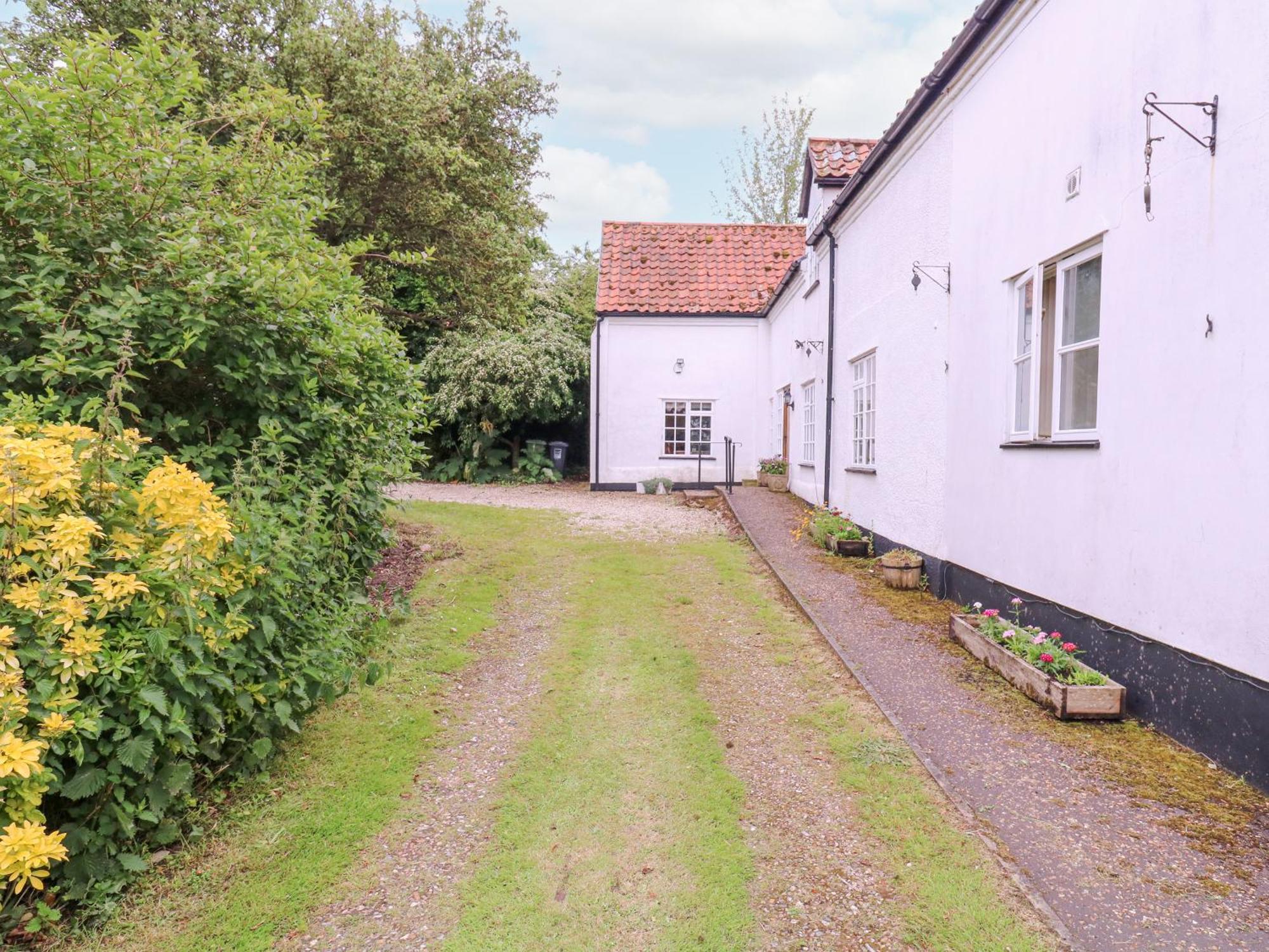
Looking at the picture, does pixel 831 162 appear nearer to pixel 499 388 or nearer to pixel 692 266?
pixel 692 266

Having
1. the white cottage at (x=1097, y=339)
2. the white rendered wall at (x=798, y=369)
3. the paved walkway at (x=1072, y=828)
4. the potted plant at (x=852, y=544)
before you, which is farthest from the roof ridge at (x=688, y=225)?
the paved walkway at (x=1072, y=828)

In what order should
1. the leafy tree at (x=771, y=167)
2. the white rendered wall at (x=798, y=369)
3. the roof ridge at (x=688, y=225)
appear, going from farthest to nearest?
1. the leafy tree at (x=771, y=167)
2. the roof ridge at (x=688, y=225)
3. the white rendered wall at (x=798, y=369)

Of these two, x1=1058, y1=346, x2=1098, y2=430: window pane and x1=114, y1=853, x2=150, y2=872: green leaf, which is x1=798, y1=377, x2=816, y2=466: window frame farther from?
x1=114, y1=853, x2=150, y2=872: green leaf

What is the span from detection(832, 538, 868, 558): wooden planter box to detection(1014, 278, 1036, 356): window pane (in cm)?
378

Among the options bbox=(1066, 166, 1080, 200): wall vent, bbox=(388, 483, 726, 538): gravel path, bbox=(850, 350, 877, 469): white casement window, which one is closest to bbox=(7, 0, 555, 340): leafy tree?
bbox=(388, 483, 726, 538): gravel path

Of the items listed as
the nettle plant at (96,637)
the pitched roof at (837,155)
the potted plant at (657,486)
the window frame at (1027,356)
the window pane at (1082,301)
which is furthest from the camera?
the potted plant at (657,486)

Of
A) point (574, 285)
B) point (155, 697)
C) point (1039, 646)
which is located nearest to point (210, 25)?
point (155, 697)

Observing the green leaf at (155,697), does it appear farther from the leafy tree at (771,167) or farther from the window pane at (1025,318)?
the leafy tree at (771,167)

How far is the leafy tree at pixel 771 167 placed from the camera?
30.8m

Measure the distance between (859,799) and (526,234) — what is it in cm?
1374

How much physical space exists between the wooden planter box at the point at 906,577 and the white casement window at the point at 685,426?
10985 millimetres

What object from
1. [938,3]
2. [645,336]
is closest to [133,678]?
[938,3]

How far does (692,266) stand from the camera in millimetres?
19422

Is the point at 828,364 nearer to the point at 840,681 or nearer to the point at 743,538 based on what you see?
the point at 743,538
